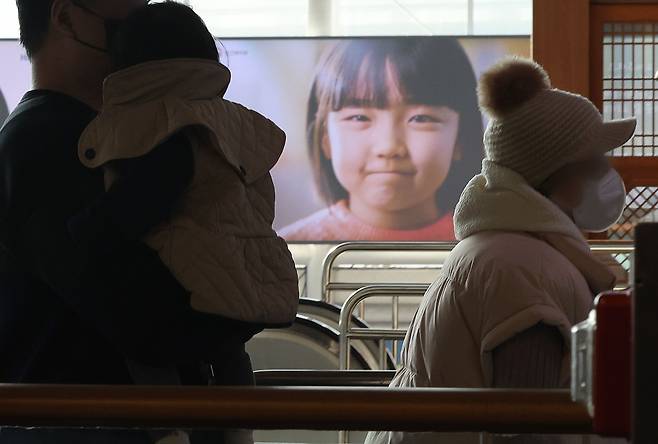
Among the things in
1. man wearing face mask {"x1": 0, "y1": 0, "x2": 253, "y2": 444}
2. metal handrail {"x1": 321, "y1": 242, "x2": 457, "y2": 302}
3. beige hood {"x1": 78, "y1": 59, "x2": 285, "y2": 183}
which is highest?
beige hood {"x1": 78, "y1": 59, "x2": 285, "y2": 183}

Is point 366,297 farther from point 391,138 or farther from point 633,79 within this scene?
point 391,138

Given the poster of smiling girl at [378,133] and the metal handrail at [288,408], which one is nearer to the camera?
the metal handrail at [288,408]

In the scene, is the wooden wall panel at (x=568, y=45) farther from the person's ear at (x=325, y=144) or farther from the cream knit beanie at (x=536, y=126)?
the person's ear at (x=325, y=144)

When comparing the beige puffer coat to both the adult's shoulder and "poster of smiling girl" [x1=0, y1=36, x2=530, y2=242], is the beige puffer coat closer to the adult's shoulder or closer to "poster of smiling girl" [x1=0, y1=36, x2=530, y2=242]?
the adult's shoulder

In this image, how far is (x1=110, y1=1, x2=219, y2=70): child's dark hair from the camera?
56.9 inches

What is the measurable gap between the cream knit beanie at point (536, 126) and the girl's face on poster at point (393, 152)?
13.3 feet

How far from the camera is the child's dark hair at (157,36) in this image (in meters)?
1.45

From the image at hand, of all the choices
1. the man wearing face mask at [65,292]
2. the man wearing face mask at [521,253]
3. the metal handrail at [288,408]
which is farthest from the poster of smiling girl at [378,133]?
the metal handrail at [288,408]

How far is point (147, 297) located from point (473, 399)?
0.59 m

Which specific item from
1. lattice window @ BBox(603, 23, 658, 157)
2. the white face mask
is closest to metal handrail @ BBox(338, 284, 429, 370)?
lattice window @ BBox(603, 23, 658, 157)

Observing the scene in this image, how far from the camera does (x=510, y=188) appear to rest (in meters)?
2.01

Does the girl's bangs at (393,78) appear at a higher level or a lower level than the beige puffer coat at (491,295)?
lower

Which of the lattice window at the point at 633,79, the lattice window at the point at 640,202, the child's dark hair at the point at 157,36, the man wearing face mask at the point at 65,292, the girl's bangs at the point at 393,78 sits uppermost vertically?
the child's dark hair at the point at 157,36

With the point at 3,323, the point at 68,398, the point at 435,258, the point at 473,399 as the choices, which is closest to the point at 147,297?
the point at 3,323
